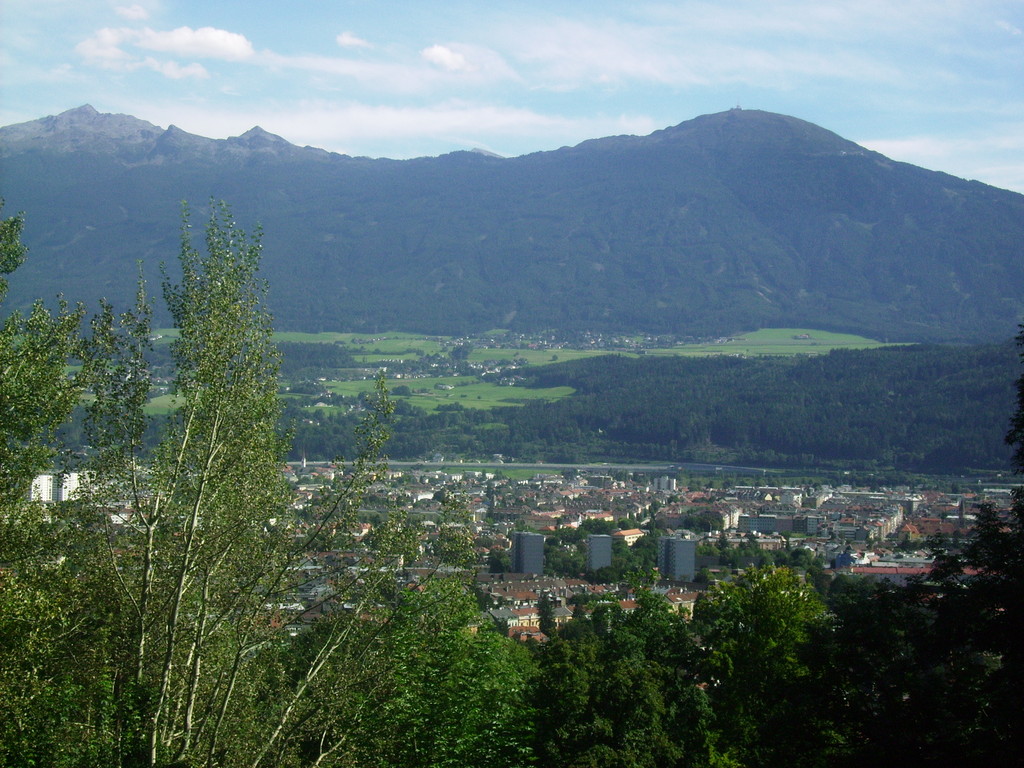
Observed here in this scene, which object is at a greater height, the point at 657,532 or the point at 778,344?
the point at 778,344

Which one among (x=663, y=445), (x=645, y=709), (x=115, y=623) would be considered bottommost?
(x=663, y=445)

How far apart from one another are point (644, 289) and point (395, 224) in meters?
50.2

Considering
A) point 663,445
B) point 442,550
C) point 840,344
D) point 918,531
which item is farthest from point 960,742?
point 840,344

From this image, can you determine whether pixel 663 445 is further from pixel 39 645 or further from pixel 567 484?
pixel 39 645

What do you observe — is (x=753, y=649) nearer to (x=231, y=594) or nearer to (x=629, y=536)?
(x=231, y=594)

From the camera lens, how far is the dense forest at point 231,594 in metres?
8.19

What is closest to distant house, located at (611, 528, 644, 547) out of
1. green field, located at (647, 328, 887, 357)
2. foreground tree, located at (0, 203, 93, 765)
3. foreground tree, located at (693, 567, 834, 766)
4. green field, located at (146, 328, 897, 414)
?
foreground tree, located at (693, 567, 834, 766)

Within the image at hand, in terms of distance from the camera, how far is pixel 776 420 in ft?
290

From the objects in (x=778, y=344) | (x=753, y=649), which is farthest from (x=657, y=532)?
(x=778, y=344)

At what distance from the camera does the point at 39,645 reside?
27.7ft

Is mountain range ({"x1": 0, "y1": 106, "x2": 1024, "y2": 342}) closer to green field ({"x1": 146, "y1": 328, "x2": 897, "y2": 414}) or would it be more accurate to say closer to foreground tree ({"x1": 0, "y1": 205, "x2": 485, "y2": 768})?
green field ({"x1": 146, "y1": 328, "x2": 897, "y2": 414})

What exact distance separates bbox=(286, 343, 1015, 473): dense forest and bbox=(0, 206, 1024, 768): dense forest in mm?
66251

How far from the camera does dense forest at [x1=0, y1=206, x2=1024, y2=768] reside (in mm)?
8188

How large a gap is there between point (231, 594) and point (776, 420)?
83.3 metres
